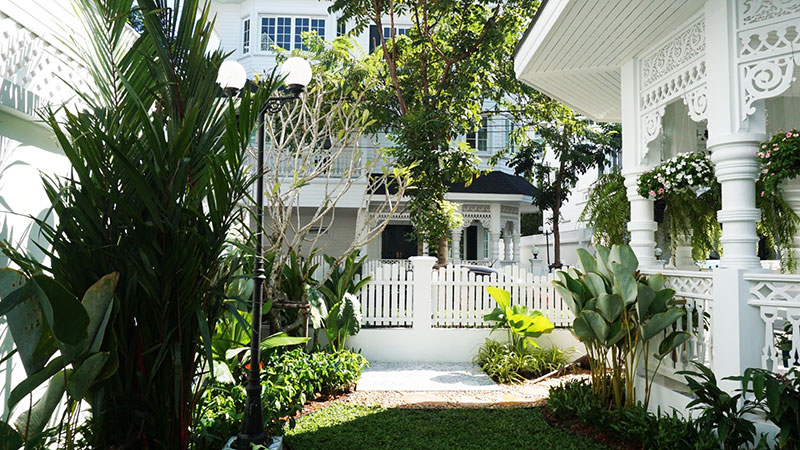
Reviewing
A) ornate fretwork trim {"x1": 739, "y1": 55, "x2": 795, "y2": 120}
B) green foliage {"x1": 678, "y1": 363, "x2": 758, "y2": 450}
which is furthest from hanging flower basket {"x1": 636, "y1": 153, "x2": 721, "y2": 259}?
green foliage {"x1": 678, "y1": 363, "x2": 758, "y2": 450}

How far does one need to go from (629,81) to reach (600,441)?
3.66m

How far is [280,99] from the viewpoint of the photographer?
175 inches

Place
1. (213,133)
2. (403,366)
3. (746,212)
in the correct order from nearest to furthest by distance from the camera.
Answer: (213,133) < (746,212) < (403,366)

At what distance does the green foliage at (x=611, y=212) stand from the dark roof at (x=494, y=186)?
26.0ft

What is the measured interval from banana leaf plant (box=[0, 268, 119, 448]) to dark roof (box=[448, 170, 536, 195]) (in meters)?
12.0

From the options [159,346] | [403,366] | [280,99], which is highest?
[280,99]

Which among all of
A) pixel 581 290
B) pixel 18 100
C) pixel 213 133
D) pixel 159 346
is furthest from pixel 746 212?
pixel 18 100

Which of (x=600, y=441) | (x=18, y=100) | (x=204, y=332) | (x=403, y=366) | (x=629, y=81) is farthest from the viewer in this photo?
(x=403, y=366)

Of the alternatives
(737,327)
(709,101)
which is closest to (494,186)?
(709,101)

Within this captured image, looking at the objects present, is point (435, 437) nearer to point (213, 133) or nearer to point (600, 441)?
point (600, 441)

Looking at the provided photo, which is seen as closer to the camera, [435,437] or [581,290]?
[435,437]

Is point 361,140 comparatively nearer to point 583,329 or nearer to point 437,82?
point 437,82

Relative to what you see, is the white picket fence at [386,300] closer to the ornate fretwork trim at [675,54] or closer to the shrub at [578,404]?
the shrub at [578,404]

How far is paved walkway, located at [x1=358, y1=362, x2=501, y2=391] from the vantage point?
19.4 feet
